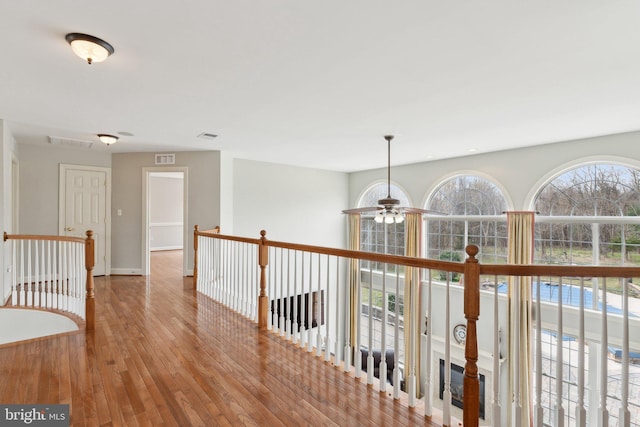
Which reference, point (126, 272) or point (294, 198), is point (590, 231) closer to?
point (294, 198)

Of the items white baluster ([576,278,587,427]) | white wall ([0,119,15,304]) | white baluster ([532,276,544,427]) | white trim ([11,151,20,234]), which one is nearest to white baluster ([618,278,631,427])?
white baluster ([576,278,587,427])

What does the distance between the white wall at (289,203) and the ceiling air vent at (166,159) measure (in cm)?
116

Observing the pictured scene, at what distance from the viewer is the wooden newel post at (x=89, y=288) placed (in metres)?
3.15

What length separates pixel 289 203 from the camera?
7.43m

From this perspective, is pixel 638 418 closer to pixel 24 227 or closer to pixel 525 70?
pixel 525 70

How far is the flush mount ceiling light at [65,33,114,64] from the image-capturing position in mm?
2018

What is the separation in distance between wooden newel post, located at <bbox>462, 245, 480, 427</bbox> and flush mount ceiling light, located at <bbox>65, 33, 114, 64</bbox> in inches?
105

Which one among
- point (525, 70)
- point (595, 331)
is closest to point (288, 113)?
point (525, 70)

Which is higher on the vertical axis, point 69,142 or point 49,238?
point 69,142

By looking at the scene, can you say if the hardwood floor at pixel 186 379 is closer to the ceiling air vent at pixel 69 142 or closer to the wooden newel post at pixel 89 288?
the wooden newel post at pixel 89 288

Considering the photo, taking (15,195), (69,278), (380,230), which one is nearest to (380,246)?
(380,230)

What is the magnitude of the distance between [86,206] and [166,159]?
5.39 feet

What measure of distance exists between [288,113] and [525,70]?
2.33 m

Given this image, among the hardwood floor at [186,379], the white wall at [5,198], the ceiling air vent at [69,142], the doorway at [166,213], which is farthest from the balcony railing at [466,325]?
the doorway at [166,213]
